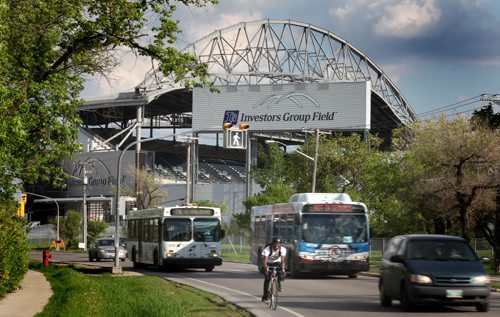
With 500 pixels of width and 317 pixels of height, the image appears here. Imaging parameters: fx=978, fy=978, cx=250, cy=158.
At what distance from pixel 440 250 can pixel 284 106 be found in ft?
293

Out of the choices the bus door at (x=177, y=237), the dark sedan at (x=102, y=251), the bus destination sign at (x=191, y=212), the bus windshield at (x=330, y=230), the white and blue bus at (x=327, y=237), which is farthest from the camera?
the dark sedan at (x=102, y=251)

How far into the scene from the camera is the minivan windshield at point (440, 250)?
22516 millimetres

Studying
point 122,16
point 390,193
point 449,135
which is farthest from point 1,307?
point 390,193

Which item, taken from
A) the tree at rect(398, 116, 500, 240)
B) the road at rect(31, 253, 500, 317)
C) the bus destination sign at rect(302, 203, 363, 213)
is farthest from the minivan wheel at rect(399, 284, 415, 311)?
the tree at rect(398, 116, 500, 240)

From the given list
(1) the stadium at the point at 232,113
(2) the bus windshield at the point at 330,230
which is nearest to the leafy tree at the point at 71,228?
(1) the stadium at the point at 232,113

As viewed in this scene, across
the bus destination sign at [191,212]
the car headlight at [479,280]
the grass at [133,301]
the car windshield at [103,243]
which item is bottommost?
the grass at [133,301]

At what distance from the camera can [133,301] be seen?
21.1m

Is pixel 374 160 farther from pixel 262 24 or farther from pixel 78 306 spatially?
pixel 78 306

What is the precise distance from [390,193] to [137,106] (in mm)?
55877

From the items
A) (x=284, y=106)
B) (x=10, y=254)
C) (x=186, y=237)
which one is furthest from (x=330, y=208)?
(x=284, y=106)

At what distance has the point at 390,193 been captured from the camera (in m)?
64.1

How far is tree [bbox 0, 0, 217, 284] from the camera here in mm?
23672

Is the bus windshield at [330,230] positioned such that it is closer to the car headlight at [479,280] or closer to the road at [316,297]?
the road at [316,297]

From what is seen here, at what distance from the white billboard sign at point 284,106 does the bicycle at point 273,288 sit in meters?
84.6
